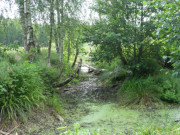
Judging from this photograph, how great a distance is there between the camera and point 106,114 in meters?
5.14

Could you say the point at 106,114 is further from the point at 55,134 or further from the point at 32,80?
the point at 32,80

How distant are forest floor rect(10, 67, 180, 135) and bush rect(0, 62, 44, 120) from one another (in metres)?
0.33

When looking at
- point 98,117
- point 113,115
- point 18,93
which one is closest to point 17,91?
point 18,93

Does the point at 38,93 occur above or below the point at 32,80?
below

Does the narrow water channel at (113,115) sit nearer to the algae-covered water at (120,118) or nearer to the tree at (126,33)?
the algae-covered water at (120,118)

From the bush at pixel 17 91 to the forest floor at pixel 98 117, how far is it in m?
0.33

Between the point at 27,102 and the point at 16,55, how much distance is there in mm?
2407

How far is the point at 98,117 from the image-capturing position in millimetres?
4910

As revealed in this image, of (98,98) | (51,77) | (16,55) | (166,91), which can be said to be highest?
(16,55)

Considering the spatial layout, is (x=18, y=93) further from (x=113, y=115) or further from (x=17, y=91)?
(x=113, y=115)

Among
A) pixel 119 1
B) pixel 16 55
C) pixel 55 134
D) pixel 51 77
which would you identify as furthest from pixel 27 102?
pixel 119 1

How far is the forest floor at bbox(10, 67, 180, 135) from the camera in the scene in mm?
3902

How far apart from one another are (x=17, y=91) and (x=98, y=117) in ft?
7.43

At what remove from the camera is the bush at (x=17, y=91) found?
3870 millimetres
